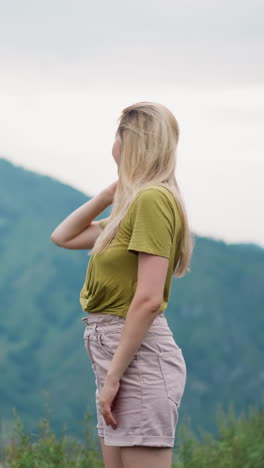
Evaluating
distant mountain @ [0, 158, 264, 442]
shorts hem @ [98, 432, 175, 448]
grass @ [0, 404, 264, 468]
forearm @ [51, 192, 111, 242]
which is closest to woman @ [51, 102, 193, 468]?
shorts hem @ [98, 432, 175, 448]

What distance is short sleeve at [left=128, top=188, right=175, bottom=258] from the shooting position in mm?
1663

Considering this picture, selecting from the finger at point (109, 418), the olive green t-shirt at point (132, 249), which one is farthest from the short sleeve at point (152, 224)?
the finger at point (109, 418)

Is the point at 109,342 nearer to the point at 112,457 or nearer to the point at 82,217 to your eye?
the point at 112,457

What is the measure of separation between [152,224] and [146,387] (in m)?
0.39

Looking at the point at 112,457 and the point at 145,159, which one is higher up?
the point at 145,159

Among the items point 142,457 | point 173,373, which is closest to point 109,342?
point 173,373

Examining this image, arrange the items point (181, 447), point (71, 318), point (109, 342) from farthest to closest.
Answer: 1. point (71, 318)
2. point (181, 447)
3. point (109, 342)

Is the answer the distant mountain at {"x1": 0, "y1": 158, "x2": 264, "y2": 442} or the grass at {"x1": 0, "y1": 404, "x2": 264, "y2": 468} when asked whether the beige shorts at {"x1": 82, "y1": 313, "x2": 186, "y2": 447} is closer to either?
the grass at {"x1": 0, "y1": 404, "x2": 264, "y2": 468}

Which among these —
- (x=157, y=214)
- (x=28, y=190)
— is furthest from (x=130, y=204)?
(x=28, y=190)

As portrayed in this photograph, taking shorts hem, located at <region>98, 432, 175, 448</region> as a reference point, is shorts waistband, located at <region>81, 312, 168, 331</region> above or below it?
above

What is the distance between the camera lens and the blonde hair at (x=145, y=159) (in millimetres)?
1753

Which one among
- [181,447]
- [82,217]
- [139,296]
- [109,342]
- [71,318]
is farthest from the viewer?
[71,318]

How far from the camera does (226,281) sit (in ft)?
13.4

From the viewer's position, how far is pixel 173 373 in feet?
5.72
